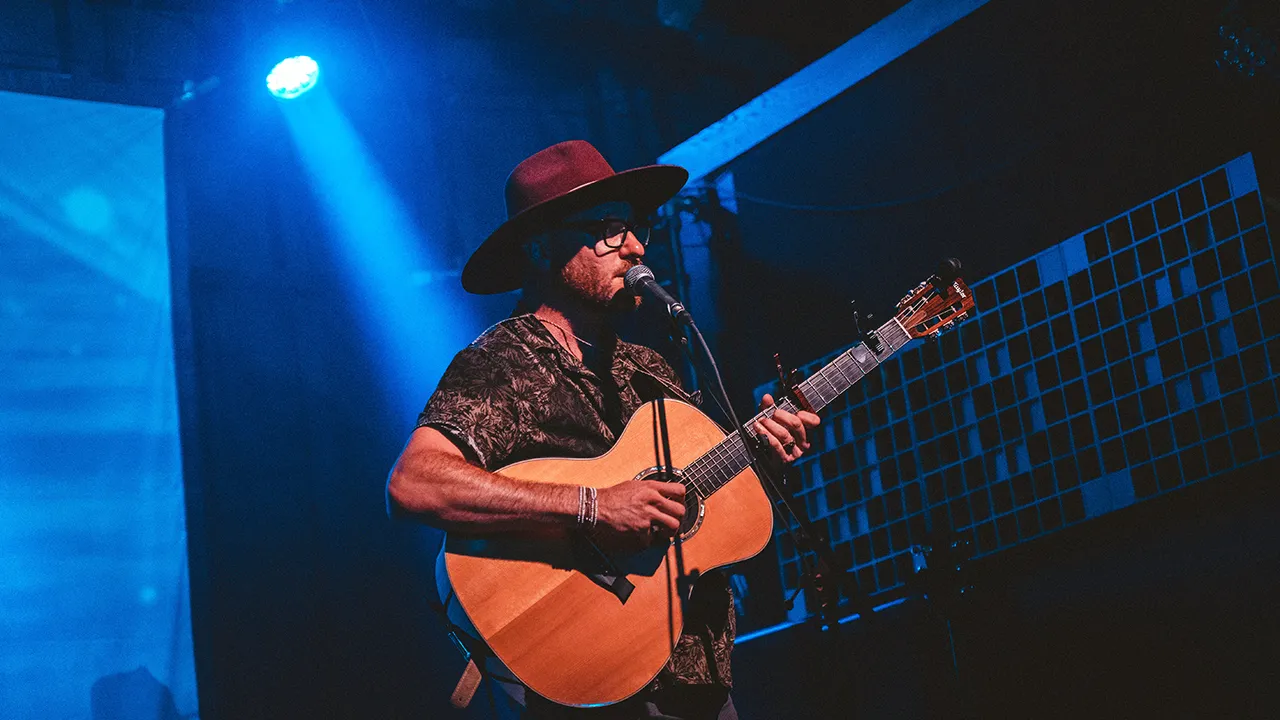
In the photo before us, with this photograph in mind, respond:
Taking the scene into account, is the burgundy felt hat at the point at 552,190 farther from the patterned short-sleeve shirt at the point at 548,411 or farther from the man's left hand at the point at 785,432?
the man's left hand at the point at 785,432

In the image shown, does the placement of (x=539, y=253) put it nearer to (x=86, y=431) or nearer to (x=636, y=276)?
(x=636, y=276)

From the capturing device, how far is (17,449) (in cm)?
466

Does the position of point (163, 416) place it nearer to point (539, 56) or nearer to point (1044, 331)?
point (539, 56)

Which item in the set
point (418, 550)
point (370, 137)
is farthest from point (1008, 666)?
point (370, 137)

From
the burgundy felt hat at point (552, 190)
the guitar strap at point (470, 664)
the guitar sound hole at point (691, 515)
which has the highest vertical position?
the burgundy felt hat at point (552, 190)

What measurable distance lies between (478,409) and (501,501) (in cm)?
29

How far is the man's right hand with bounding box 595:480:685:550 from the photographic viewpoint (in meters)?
2.69

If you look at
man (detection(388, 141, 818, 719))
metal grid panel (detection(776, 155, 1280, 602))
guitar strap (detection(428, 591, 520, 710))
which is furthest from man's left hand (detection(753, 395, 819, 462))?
metal grid panel (detection(776, 155, 1280, 602))

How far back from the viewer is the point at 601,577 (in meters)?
2.72

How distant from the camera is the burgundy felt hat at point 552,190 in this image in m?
3.17

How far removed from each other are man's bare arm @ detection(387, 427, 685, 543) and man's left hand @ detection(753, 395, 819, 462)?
0.32 m

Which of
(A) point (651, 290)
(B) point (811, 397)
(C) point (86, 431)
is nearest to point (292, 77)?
(C) point (86, 431)

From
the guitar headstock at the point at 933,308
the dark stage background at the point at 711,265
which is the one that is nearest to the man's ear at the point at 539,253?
the guitar headstock at the point at 933,308

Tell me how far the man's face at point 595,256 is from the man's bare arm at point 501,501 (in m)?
0.61
